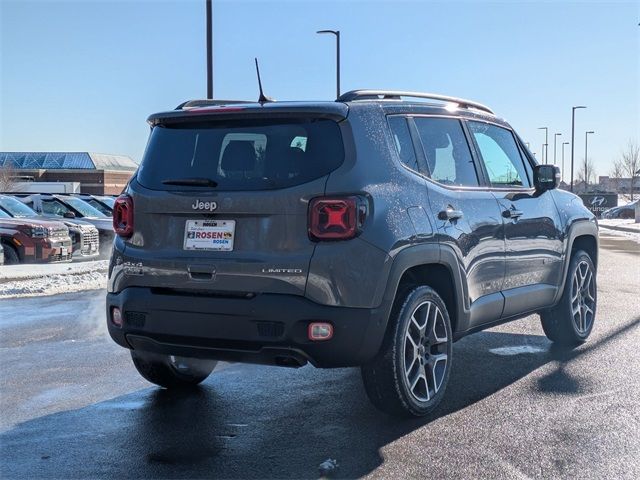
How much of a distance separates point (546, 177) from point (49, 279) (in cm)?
880

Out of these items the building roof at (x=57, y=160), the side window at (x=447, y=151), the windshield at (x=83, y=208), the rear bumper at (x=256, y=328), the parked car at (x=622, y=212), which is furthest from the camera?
the building roof at (x=57, y=160)

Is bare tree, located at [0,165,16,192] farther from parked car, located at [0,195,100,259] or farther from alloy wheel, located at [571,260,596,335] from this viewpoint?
alloy wheel, located at [571,260,596,335]

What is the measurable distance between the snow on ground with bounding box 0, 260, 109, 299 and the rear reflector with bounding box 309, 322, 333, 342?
7.81 meters

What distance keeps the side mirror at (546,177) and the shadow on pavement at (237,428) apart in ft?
4.86

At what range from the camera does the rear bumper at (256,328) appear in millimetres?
4270

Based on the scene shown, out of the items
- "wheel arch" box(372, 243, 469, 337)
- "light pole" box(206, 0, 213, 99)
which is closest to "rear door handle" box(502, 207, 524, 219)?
"wheel arch" box(372, 243, 469, 337)

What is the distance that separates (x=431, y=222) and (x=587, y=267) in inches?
120

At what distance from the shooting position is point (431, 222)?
15.9 feet

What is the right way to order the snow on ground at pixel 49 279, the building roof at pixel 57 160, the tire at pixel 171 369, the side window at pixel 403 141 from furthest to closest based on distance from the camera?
the building roof at pixel 57 160 → the snow on ground at pixel 49 279 → the tire at pixel 171 369 → the side window at pixel 403 141

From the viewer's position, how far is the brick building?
287 ft

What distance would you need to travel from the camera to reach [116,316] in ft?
15.7

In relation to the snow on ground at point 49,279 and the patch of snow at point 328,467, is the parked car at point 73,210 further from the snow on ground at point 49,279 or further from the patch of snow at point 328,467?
the patch of snow at point 328,467

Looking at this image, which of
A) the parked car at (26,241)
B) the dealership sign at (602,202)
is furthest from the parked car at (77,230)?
the dealership sign at (602,202)

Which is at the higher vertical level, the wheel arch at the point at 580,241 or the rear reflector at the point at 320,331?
the wheel arch at the point at 580,241
